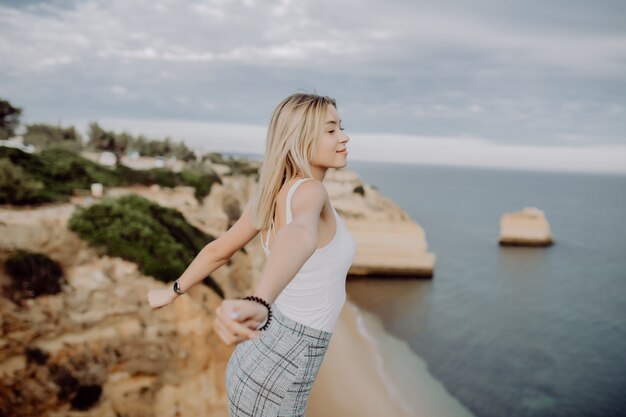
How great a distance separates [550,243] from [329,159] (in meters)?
61.6

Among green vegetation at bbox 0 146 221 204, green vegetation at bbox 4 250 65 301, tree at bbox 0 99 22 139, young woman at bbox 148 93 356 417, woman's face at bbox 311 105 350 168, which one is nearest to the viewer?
young woman at bbox 148 93 356 417

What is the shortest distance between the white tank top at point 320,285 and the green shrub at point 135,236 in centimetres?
743

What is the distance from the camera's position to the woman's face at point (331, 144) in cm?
192

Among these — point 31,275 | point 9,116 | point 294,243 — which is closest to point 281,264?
point 294,243

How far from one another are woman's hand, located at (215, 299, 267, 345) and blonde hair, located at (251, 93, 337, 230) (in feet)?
2.42

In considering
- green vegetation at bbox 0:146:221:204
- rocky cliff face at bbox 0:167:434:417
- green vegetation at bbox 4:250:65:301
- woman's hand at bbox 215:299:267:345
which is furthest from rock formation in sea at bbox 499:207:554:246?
woman's hand at bbox 215:299:267:345

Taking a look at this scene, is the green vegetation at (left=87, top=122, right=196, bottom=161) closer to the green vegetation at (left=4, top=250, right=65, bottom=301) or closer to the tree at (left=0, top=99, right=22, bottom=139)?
the tree at (left=0, top=99, right=22, bottom=139)

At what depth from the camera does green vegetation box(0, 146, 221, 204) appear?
34.9ft

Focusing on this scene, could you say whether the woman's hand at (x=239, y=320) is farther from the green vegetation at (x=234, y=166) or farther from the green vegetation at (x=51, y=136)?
the green vegetation at (x=234, y=166)

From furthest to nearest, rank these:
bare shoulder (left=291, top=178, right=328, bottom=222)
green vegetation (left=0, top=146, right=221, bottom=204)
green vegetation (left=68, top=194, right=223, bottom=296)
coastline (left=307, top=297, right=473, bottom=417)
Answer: coastline (left=307, top=297, right=473, bottom=417), green vegetation (left=0, top=146, right=221, bottom=204), green vegetation (left=68, top=194, right=223, bottom=296), bare shoulder (left=291, top=178, right=328, bottom=222)

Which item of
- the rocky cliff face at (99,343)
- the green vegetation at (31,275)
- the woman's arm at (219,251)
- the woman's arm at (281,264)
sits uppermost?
the woman's arm at (281,264)

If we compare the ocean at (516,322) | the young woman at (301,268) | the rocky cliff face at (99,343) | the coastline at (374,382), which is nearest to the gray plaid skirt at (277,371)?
the young woman at (301,268)

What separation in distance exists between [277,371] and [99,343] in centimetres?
685

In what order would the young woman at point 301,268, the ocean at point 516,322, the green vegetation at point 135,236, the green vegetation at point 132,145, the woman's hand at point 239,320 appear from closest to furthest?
1. the woman's hand at point 239,320
2. the young woman at point 301,268
3. the green vegetation at point 135,236
4. the ocean at point 516,322
5. the green vegetation at point 132,145
